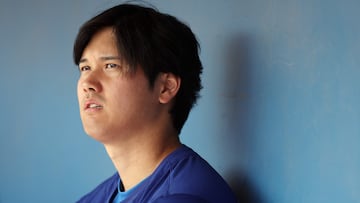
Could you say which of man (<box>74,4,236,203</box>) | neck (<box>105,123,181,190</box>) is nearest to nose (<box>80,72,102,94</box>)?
man (<box>74,4,236,203</box>)

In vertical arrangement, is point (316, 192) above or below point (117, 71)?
below

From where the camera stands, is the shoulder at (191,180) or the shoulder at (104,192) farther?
the shoulder at (104,192)

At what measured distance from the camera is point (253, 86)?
1112mm

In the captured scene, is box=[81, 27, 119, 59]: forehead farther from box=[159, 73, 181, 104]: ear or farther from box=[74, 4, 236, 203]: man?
box=[159, 73, 181, 104]: ear

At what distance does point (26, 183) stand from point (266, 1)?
1020 mm

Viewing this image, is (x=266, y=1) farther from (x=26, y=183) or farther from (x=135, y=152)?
(x=26, y=183)

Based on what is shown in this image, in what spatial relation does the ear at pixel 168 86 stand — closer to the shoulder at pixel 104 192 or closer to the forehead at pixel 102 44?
the forehead at pixel 102 44

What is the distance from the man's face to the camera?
3.47 feet

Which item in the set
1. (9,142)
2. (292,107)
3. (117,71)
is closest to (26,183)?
(9,142)

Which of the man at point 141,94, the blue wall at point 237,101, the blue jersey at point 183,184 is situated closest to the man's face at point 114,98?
the man at point 141,94

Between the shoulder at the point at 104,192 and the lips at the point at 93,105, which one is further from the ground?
the lips at the point at 93,105

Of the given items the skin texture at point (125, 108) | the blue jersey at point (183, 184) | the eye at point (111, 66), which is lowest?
Result: the blue jersey at point (183, 184)

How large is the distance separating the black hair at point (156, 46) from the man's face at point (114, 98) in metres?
0.02

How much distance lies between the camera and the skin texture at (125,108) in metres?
1.06
